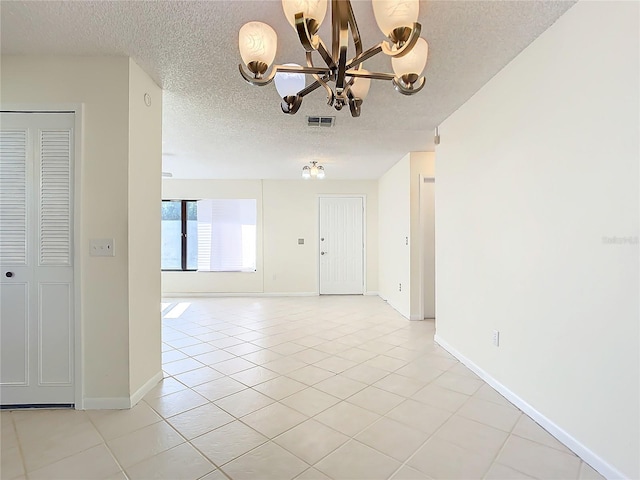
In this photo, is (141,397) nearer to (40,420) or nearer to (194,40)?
(40,420)

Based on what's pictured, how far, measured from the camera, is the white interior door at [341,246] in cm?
675

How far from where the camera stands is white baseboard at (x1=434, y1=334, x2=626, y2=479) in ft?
5.19

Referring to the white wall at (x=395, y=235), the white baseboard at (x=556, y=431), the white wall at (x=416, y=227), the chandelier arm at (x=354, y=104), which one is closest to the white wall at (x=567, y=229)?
the white baseboard at (x=556, y=431)

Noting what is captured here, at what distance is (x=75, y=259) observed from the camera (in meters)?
2.28

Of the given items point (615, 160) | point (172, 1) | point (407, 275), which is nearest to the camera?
point (615, 160)

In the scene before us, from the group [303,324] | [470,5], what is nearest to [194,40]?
[470,5]

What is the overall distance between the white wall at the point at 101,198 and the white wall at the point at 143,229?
0.05 metres

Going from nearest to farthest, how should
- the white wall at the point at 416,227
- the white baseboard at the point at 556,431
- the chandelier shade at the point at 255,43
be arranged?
the chandelier shade at the point at 255,43, the white baseboard at the point at 556,431, the white wall at the point at 416,227

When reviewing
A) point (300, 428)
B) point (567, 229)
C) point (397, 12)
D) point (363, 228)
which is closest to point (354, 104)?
point (397, 12)

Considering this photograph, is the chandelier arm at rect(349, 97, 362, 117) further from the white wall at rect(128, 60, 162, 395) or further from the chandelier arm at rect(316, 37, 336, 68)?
the white wall at rect(128, 60, 162, 395)

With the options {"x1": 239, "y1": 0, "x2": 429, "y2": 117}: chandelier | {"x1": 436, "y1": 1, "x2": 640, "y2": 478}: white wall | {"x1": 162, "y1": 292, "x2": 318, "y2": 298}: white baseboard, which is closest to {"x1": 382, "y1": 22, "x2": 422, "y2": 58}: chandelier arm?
{"x1": 239, "y1": 0, "x2": 429, "y2": 117}: chandelier

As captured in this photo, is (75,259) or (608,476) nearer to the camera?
(608,476)

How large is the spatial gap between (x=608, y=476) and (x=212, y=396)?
2.33m

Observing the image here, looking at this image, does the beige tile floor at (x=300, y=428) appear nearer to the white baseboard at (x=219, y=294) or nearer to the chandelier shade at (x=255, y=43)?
the chandelier shade at (x=255, y=43)
